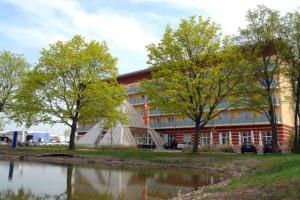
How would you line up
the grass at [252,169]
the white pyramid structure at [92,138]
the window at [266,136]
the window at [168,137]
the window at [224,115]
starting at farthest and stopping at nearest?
the window at [168,137] < the window at [224,115] < the white pyramid structure at [92,138] < the window at [266,136] < the grass at [252,169]

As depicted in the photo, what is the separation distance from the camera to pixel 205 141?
2768 inches

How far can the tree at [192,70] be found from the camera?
117ft

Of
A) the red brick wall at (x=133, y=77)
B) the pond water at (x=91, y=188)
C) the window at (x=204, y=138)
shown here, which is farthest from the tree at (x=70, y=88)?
the red brick wall at (x=133, y=77)

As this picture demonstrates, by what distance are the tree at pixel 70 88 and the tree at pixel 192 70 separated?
8037 millimetres

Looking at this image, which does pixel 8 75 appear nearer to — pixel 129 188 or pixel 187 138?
pixel 187 138

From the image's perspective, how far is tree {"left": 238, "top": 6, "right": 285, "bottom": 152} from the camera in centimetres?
3568

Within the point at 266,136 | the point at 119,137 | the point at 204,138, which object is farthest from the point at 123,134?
the point at 266,136

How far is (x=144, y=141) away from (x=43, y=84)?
3324cm

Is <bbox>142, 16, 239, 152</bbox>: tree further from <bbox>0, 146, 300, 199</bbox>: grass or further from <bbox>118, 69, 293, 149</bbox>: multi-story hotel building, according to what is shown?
<bbox>118, 69, 293, 149</bbox>: multi-story hotel building

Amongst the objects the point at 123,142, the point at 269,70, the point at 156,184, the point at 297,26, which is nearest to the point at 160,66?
the point at 269,70

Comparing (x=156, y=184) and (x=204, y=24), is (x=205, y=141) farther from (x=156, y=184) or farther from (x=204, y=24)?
(x=156, y=184)

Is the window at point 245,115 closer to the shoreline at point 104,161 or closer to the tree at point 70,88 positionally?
the tree at point 70,88

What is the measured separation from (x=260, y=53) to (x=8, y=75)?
119ft

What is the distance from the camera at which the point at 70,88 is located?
1732 inches
